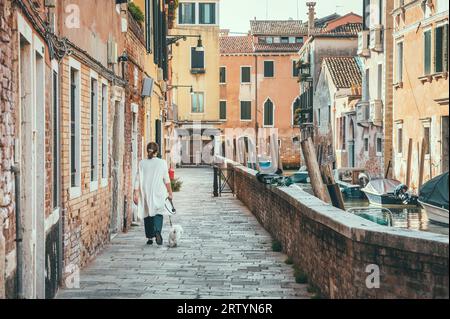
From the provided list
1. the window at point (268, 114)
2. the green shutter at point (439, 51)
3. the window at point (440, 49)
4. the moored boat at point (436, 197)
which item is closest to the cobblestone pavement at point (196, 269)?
the moored boat at point (436, 197)

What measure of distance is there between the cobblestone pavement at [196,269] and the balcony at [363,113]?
71.1 ft

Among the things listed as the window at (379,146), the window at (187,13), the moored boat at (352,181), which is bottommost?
the moored boat at (352,181)

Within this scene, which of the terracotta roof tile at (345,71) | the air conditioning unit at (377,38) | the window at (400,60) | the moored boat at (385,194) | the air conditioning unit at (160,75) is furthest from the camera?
the terracotta roof tile at (345,71)

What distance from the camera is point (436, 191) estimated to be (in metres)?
19.3

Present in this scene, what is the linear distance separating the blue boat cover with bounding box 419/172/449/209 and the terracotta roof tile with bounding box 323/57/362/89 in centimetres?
2536

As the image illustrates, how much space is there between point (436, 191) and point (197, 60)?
128 feet

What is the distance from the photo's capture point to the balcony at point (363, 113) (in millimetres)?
37303

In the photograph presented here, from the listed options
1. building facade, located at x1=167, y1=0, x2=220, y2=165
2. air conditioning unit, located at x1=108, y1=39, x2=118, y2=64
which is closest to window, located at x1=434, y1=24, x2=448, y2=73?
air conditioning unit, located at x1=108, y1=39, x2=118, y2=64

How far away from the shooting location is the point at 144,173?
12.7 meters

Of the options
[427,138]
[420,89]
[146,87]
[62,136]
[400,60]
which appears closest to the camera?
[62,136]

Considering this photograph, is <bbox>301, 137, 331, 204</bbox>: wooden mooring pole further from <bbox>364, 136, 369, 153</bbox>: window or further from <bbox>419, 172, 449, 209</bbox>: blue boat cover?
<bbox>364, 136, 369, 153</bbox>: window

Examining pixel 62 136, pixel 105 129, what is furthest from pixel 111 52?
pixel 62 136

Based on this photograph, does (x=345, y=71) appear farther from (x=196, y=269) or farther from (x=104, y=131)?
(x=196, y=269)

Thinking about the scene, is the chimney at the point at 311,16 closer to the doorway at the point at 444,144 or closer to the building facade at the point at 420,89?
the building facade at the point at 420,89
